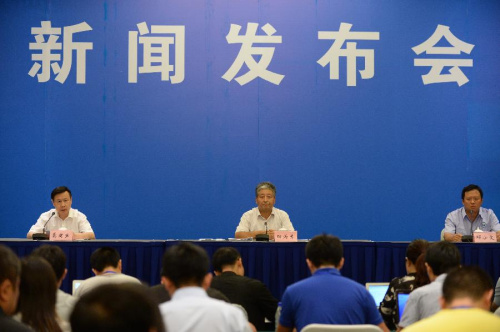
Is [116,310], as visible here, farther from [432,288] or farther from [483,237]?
[483,237]

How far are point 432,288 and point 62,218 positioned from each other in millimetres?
3776

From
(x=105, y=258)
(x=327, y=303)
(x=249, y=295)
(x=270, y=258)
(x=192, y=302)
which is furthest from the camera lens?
(x=270, y=258)

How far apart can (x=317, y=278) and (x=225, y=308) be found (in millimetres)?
904

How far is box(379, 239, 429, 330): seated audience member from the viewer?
3992mm

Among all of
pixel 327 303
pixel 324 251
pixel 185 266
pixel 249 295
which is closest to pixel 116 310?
pixel 185 266

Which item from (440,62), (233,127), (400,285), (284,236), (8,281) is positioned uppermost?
(440,62)

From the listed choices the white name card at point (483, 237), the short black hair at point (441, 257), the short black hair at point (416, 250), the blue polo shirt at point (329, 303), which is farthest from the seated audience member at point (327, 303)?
the white name card at point (483, 237)

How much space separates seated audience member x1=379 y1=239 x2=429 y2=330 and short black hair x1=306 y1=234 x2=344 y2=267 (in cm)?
91

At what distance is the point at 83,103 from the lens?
742cm

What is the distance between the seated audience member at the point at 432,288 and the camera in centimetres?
334

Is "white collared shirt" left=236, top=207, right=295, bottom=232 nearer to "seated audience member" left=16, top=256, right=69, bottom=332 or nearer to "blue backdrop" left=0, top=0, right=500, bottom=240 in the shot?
"blue backdrop" left=0, top=0, right=500, bottom=240

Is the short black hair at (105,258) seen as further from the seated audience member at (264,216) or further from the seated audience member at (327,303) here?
the seated audience member at (264,216)

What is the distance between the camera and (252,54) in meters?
7.43

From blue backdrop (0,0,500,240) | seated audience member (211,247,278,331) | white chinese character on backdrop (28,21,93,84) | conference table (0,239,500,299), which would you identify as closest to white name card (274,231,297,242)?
conference table (0,239,500,299)
